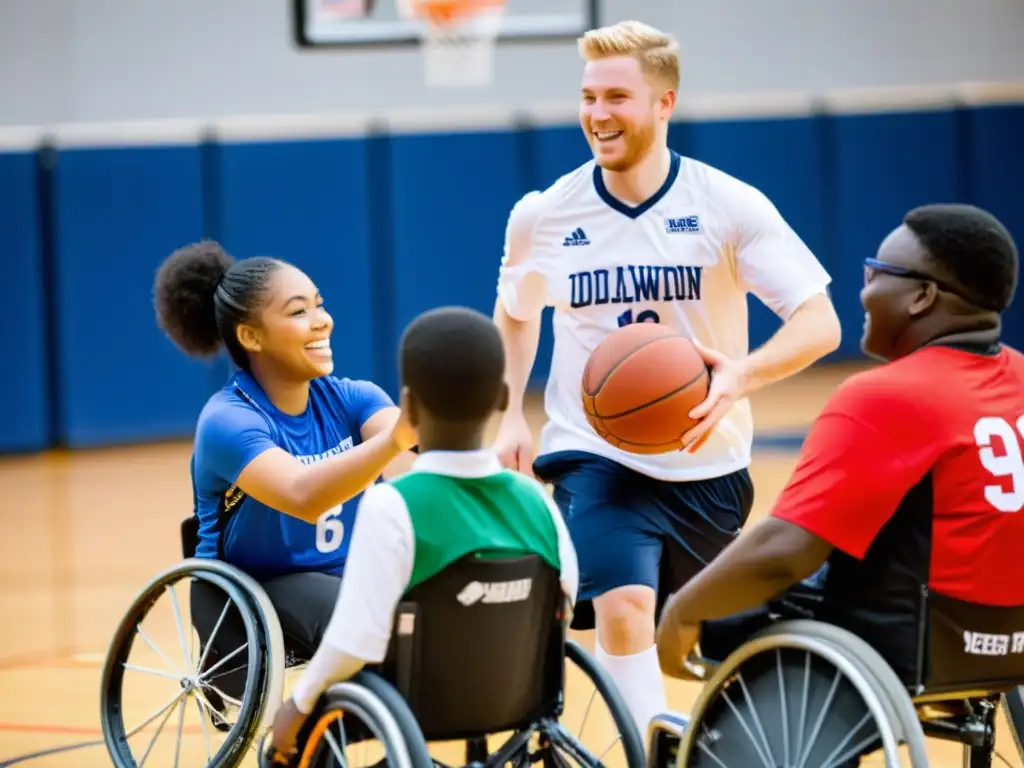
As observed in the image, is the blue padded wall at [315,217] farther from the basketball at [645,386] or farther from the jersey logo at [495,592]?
the jersey logo at [495,592]

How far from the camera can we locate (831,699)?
7.75ft

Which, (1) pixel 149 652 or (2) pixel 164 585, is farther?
(1) pixel 149 652

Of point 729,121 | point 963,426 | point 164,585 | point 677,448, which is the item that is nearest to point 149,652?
point 164,585

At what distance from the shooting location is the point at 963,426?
240cm

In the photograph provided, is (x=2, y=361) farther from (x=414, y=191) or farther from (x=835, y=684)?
(x=835, y=684)

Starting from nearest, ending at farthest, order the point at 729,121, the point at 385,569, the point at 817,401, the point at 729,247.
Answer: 1. the point at 385,569
2. the point at 729,247
3. the point at 817,401
4. the point at 729,121

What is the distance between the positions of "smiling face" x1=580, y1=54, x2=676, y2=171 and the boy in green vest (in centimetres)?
109

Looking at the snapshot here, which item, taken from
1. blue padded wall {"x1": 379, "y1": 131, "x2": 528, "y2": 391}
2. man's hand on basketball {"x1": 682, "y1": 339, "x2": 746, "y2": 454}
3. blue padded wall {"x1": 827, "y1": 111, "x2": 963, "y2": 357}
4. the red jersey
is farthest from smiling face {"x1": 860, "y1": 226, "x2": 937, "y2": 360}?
blue padded wall {"x1": 827, "y1": 111, "x2": 963, "y2": 357}

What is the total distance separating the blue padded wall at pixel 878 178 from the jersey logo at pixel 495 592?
9241 millimetres

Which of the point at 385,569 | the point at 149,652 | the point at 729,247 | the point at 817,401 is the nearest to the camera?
the point at 385,569

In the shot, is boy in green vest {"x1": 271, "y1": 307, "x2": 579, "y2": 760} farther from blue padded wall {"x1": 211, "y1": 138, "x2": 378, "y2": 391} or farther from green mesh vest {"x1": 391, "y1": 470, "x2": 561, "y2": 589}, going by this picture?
blue padded wall {"x1": 211, "y1": 138, "x2": 378, "y2": 391}

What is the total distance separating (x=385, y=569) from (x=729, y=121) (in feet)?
30.0

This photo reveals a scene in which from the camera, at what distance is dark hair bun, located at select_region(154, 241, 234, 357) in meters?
3.40

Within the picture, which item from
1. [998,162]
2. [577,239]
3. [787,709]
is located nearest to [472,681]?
[787,709]
